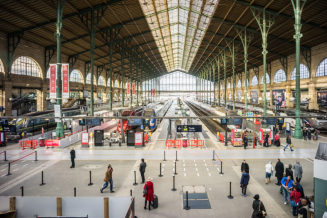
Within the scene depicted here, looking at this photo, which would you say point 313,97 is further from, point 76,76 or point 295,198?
point 76,76

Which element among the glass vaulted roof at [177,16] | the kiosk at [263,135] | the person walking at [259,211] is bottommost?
the person walking at [259,211]

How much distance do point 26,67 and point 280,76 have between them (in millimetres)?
46163

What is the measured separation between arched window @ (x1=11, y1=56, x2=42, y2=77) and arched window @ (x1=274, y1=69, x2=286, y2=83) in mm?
44483

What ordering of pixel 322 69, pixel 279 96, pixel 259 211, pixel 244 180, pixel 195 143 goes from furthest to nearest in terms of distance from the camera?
pixel 279 96, pixel 322 69, pixel 195 143, pixel 244 180, pixel 259 211

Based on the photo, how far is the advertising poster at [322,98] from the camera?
30.9 metres

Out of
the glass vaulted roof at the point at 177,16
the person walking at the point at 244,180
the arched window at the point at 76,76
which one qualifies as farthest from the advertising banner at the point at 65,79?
the arched window at the point at 76,76

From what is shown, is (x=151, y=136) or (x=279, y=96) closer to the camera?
(x=151, y=136)

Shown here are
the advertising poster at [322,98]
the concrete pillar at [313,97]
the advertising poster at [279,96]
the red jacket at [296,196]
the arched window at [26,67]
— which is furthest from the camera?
the advertising poster at [279,96]

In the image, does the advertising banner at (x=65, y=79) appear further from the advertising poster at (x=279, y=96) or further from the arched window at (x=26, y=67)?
the advertising poster at (x=279, y=96)

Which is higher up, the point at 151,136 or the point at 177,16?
the point at 177,16

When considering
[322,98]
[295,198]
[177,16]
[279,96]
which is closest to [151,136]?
[295,198]

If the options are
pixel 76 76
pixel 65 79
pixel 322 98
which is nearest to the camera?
pixel 65 79

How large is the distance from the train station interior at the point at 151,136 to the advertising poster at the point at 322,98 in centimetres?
24

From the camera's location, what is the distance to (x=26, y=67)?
94.6 feet
